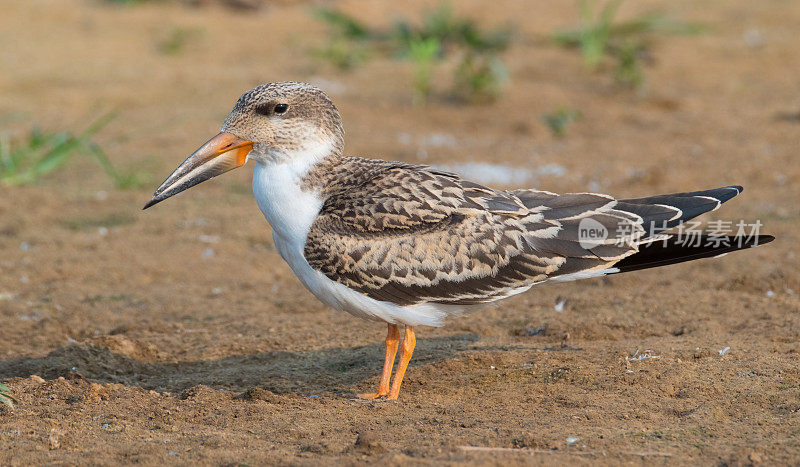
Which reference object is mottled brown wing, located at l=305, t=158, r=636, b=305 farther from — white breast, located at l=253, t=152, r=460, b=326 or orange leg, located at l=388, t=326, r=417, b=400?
orange leg, located at l=388, t=326, r=417, b=400

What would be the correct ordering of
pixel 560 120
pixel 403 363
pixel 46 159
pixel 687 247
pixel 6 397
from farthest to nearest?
1. pixel 560 120
2. pixel 46 159
3. pixel 403 363
4. pixel 687 247
5. pixel 6 397

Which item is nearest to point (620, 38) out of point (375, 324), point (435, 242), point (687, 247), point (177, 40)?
point (177, 40)

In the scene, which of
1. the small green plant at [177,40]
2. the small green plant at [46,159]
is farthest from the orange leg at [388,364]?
the small green plant at [177,40]

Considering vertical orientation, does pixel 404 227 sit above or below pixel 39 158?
above

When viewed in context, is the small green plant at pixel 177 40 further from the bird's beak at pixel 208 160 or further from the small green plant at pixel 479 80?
the bird's beak at pixel 208 160

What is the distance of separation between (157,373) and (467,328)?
1876 millimetres

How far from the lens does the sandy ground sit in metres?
3.97

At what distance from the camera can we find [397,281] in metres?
4.44

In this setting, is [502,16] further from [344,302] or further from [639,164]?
[344,302]

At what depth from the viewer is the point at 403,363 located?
461 centimetres

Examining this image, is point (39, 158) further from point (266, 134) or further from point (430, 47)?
point (266, 134)

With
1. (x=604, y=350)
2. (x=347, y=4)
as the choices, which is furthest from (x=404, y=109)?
(x=604, y=350)

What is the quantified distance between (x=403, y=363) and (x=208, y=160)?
1.44 metres

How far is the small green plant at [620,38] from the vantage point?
1070 centimetres
